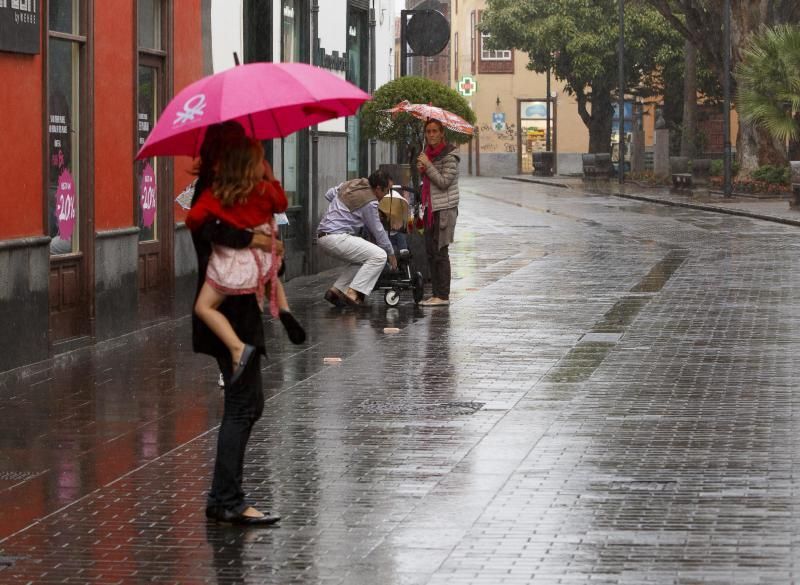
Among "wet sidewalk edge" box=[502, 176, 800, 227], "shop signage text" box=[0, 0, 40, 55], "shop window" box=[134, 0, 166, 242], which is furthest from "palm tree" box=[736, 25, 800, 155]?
"shop signage text" box=[0, 0, 40, 55]

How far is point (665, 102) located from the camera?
65062 mm

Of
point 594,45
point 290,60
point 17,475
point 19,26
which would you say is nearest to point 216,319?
point 17,475

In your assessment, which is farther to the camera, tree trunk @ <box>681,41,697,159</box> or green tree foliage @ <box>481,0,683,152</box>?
green tree foliage @ <box>481,0,683,152</box>

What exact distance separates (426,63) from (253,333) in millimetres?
92031

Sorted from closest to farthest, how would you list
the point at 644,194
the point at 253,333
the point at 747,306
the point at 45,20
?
the point at 253,333, the point at 45,20, the point at 747,306, the point at 644,194

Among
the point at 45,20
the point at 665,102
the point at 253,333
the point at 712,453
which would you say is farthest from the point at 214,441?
the point at 665,102

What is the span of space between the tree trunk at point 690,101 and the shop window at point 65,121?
136 feet

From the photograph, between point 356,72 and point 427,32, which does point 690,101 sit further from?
point 427,32

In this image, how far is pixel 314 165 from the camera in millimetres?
20516

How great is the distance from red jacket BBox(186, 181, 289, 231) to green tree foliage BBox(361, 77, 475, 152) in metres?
11.9

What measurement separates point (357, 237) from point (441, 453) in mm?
7829

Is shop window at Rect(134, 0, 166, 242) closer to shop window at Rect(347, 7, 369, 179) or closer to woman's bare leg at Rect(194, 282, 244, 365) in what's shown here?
woman's bare leg at Rect(194, 282, 244, 365)

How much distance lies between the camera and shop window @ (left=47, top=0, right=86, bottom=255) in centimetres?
1257

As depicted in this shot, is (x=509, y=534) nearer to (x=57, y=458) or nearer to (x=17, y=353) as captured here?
(x=57, y=458)
